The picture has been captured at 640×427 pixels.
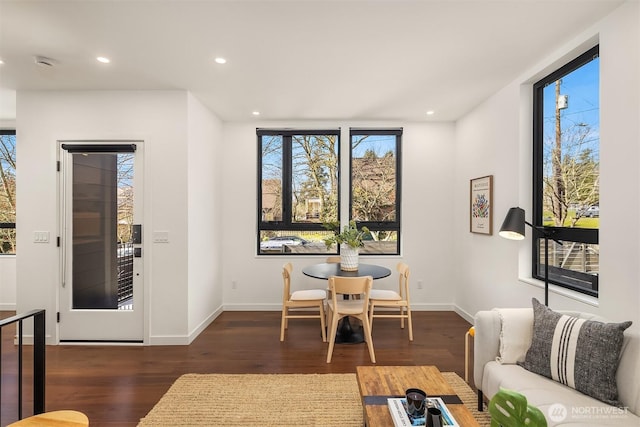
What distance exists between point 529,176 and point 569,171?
424 mm

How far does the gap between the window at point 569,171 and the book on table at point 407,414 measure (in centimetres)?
170

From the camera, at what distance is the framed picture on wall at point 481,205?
362 centimetres

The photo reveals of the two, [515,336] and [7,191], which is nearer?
[515,336]

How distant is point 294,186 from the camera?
471cm

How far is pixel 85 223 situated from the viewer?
3.49 meters

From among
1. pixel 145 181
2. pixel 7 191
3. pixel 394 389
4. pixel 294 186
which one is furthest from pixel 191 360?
pixel 7 191

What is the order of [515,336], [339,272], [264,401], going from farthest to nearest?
1. [339,272]
2. [264,401]
3. [515,336]

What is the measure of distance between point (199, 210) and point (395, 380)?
284 centimetres

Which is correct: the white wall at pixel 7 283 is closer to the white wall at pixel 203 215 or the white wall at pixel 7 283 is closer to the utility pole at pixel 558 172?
the white wall at pixel 203 215

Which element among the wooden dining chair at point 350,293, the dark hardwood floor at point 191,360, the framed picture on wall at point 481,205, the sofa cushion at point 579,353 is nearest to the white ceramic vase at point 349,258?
the wooden dining chair at point 350,293

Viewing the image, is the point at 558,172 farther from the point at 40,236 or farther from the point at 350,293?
the point at 40,236

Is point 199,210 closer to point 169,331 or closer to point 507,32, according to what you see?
point 169,331

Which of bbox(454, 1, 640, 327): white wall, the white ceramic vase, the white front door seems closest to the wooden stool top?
the white front door

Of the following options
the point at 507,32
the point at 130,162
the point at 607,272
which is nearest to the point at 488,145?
the point at 507,32
